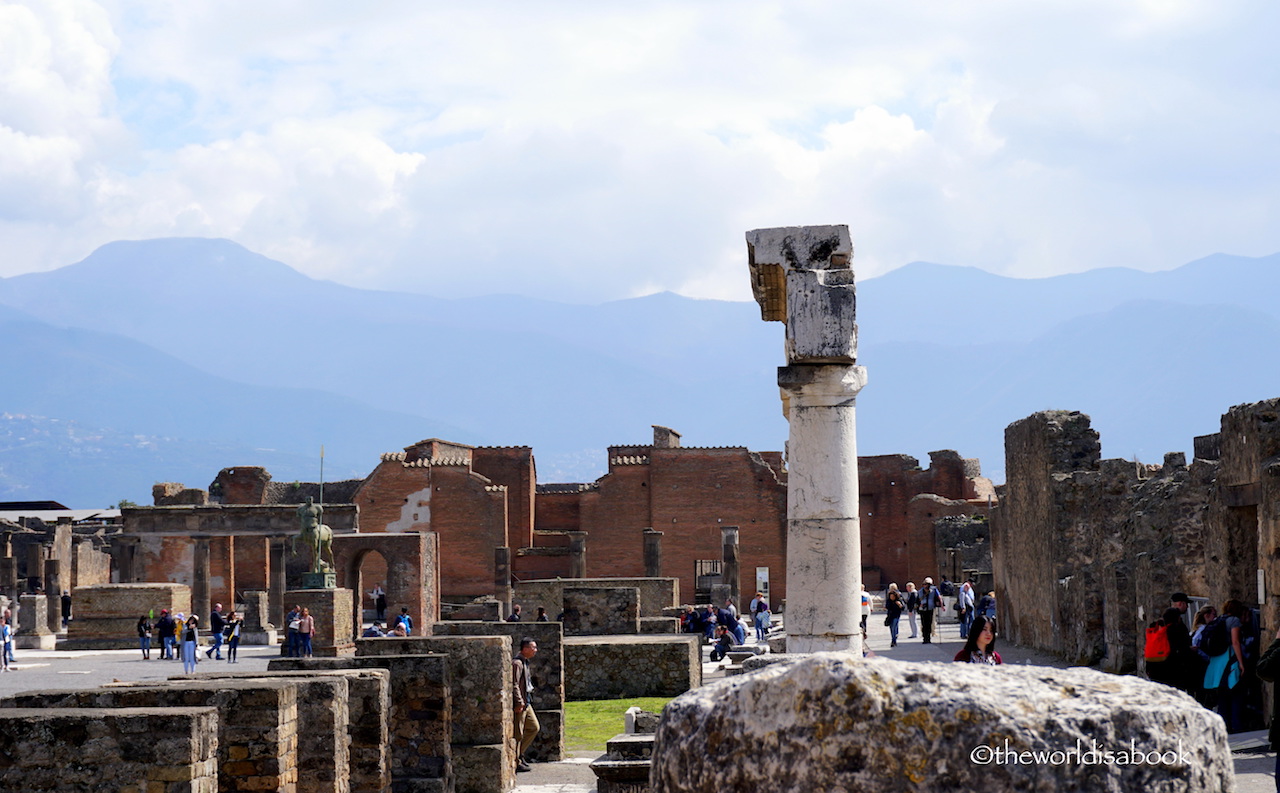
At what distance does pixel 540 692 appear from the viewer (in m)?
14.1

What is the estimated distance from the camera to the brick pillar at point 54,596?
37.9m

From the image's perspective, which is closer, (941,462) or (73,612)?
(73,612)

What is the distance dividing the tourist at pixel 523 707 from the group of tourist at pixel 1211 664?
4960 mm

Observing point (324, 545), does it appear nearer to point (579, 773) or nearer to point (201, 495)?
point (201, 495)

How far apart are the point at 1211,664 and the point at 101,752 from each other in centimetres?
851

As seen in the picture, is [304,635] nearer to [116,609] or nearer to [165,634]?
[165,634]

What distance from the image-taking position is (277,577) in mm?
39562

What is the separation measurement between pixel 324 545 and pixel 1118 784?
104ft

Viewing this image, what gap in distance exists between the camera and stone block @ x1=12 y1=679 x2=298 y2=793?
23.5 feet

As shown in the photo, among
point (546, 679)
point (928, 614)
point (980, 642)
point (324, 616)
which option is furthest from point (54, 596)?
point (980, 642)

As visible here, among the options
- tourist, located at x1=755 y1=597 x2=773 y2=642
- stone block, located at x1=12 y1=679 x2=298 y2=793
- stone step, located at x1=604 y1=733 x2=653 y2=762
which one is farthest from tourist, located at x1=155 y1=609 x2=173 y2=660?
stone block, located at x1=12 y1=679 x2=298 y2=793

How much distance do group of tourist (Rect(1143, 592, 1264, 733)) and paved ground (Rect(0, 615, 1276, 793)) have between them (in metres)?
0.36

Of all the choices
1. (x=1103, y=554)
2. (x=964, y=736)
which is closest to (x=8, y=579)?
(x=1103, y=554)

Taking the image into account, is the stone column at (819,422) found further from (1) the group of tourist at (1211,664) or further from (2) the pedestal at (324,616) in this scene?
(2) the pedestal at (324,616)
